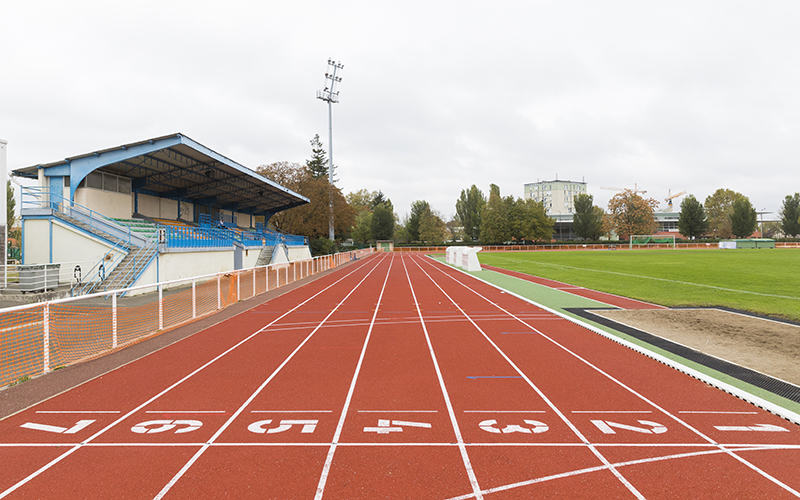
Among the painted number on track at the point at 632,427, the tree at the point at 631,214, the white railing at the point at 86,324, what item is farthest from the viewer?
the tree at the point at 631,214

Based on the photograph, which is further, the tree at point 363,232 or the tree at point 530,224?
the tree at point 363,232

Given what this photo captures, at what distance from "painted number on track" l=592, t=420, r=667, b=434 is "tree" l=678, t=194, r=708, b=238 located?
97.5 m

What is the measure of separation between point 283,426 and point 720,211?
119m

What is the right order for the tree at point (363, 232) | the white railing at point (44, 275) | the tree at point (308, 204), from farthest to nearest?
the tree at point (363, 232) → the tree at point (308, 204) → the white railing at point (44, 275)

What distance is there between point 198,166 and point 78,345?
19880 millimetres

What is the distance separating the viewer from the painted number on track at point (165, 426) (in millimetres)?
4234

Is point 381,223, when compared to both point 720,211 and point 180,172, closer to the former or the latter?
point 180,172

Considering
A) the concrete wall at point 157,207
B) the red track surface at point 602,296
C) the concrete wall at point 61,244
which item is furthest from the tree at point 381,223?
the concrete wall at point 61,244

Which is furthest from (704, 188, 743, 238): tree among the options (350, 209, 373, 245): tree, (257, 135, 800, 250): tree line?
(350, 209, 373, 245): tree

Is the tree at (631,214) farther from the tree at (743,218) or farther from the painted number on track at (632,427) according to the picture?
the painted number on track at (632,427)

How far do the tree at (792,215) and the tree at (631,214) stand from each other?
32.6m

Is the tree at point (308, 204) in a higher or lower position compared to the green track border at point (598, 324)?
higher

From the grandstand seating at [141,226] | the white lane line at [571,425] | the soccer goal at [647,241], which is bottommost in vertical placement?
the white lane line at [571,425]

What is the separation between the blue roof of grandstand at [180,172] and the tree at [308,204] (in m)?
4.38
